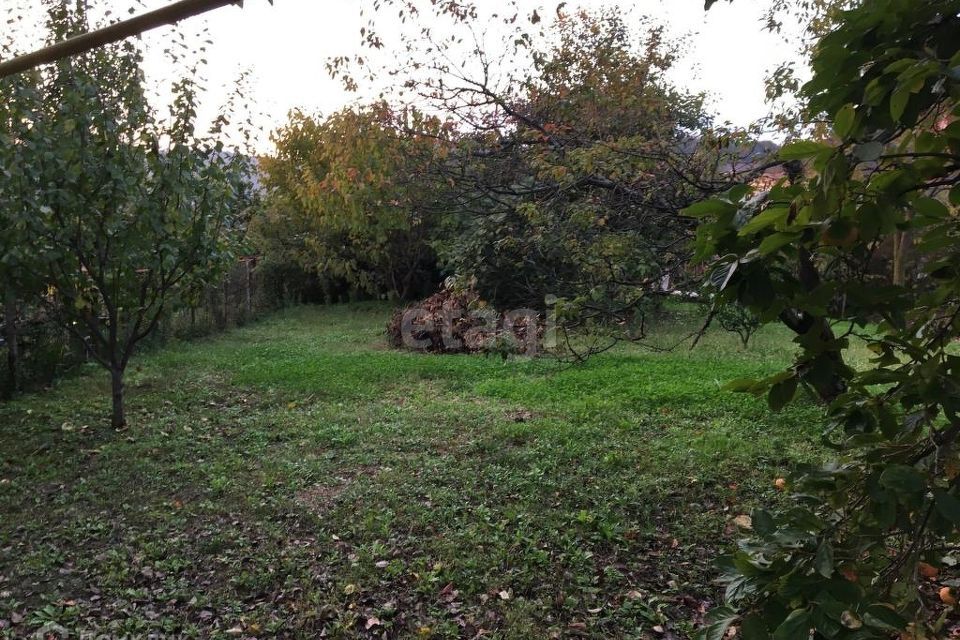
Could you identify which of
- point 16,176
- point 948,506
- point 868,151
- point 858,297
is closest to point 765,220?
point 868,151

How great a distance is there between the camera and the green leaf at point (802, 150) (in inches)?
36.4

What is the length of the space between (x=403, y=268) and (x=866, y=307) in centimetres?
1563

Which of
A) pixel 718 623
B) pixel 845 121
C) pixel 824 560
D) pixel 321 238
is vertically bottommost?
pixel 718 623

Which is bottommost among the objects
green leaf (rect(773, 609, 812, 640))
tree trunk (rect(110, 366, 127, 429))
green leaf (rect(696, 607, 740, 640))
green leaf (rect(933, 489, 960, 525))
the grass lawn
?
the grass lawn

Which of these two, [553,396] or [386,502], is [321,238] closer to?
[553,396]

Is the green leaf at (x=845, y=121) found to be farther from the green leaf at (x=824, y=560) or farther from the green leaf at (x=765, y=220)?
the green leaf at (x=824, y=560)

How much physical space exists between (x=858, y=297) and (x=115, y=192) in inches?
225

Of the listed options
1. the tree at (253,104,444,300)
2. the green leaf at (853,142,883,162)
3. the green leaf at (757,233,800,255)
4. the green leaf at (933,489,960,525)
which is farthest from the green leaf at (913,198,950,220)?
the tree at (253,104,444,300)

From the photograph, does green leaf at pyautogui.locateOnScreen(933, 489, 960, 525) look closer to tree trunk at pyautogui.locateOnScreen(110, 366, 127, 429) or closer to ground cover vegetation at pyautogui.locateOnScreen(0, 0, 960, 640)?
ground cover vegetation at pyautogui.locateOnScreen(0, 0, 960, 640)

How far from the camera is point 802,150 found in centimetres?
93

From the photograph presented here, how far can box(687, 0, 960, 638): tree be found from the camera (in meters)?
0.91

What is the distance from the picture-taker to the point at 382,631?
9.84ft

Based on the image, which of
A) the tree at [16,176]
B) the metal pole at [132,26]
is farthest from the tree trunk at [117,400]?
the metal pole at [132,26]

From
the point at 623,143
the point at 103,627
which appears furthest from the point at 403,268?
the point at 103,627
